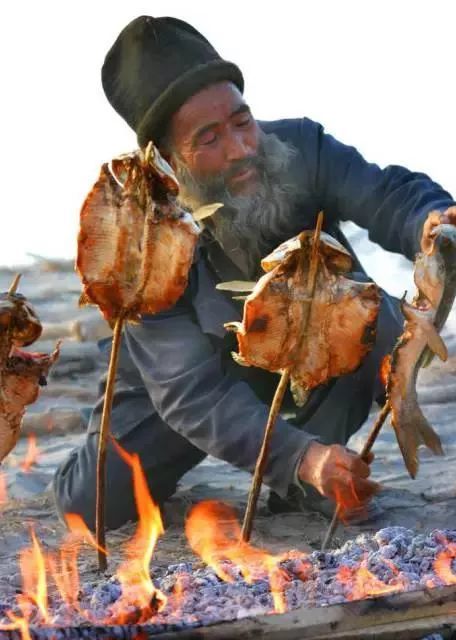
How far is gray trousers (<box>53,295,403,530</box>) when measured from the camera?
17.2ft

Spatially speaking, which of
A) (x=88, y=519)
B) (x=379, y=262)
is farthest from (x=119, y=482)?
(x=379, y=262)

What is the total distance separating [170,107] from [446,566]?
7.50 feet

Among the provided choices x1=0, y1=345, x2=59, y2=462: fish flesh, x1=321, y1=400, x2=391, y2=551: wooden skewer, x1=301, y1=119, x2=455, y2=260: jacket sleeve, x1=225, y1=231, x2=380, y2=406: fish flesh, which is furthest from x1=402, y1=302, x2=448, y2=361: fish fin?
x1=0, y1=345, x2=59, y2=462: fish flesh

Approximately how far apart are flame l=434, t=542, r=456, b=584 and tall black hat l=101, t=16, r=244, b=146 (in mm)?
2189

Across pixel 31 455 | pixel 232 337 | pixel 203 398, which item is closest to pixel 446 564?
pixel 203 398

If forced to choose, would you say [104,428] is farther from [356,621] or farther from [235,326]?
[356,621]

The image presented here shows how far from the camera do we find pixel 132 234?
3615 millimetres

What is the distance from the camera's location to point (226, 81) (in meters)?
4.94

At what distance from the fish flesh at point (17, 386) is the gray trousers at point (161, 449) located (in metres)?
1.63

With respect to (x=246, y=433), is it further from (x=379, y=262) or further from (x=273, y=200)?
(x=379, y=262)

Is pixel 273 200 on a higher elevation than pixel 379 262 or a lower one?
higher

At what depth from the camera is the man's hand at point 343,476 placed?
416cm

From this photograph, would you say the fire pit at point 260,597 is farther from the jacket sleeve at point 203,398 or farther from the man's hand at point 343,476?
the jacket sleeve at point 203,398

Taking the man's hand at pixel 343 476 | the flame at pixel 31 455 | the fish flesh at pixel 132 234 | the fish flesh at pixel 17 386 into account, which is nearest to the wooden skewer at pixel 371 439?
the man's hand at pixel 343 476
